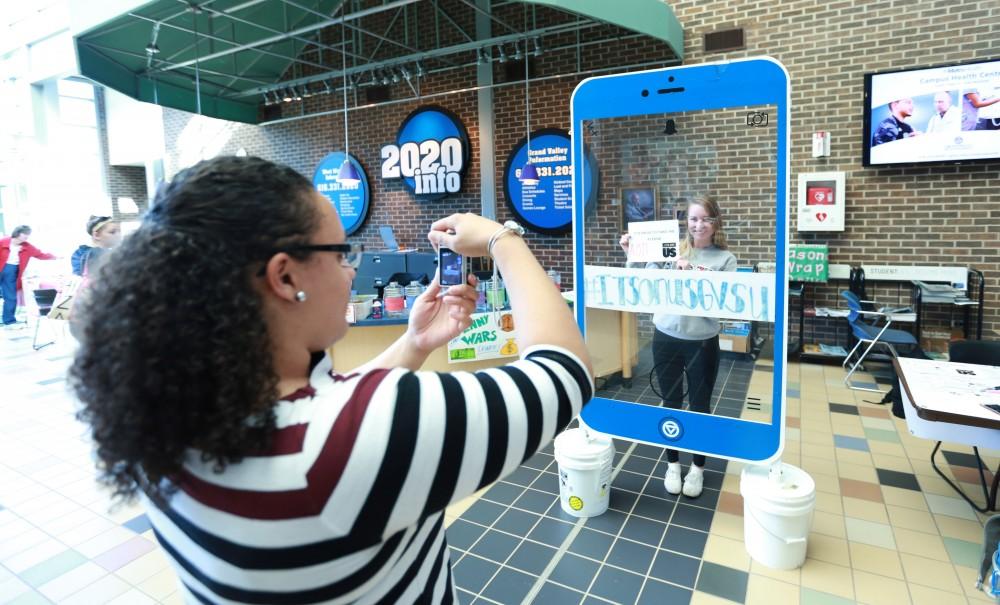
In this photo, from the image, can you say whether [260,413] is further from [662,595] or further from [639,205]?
[639,205]

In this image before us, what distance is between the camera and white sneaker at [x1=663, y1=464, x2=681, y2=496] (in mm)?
3100

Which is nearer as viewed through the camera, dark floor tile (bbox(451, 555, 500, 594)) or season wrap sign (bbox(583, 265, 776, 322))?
dark floor tile (bbox(451, 555, 500, 594))

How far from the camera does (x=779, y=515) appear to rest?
7.76ft

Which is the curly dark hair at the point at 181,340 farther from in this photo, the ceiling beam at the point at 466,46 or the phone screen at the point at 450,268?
the ceiling beam at the point at 466,46

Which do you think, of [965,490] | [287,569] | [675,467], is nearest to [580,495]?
[675,467]

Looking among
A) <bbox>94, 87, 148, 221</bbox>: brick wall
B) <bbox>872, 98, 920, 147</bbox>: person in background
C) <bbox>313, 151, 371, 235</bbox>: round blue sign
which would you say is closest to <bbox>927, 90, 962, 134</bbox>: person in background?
<bbox>872, 98, 920, 147</bbox>: person in background

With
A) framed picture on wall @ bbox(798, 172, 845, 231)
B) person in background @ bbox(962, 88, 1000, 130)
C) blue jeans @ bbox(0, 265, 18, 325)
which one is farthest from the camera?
blue jeans @ bbox(0, 265, 18, 325)

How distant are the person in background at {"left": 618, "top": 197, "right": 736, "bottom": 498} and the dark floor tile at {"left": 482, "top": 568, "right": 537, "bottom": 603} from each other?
1115 mm

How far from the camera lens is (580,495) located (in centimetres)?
285

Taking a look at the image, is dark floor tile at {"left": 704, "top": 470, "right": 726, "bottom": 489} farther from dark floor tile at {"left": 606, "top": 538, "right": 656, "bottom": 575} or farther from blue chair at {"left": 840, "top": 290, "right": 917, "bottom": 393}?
blue chair at {"left": 840, "top": 290, "right": 917, "bottom": 393}

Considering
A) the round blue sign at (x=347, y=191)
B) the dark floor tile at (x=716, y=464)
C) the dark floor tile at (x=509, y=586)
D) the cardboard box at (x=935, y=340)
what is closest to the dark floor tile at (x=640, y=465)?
the dark floor tile at (x=716, y=464)

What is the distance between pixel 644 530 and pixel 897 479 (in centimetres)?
168

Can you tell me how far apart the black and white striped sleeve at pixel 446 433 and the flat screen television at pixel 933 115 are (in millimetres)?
5909

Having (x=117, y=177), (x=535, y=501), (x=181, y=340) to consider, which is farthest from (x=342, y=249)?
(x=117, y=177)
